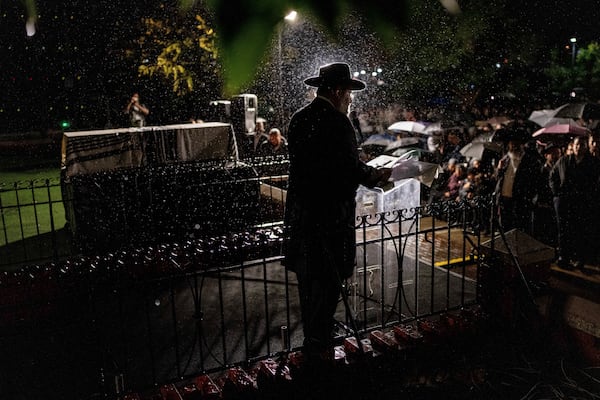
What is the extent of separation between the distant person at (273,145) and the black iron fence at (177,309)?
521 cm

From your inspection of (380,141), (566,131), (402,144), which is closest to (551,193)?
(566,131)

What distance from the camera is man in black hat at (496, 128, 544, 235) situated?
26.4ft

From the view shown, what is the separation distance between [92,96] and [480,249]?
1116 inches

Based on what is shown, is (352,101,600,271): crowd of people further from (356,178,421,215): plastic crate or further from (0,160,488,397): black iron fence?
(0,160,488,397): black iron fence

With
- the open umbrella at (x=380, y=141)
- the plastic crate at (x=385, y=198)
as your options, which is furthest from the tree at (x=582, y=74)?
the plastic crate at (x=385, y=198)

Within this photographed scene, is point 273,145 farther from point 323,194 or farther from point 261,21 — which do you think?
point 261,21

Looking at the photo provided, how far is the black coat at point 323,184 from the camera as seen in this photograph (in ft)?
12.1

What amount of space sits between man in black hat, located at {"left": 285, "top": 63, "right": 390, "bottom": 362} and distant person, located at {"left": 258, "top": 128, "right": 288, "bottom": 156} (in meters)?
8.03

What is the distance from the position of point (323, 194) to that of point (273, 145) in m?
8.53

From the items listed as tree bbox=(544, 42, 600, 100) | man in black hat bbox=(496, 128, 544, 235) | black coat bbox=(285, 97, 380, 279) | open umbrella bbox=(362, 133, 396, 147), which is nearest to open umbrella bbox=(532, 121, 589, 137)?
man in black hat bbox=(496, 128, 544, 235)

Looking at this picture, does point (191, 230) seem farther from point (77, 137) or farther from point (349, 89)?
point (349, 89)

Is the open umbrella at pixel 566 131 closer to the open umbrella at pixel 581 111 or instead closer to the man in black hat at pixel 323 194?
the open umbrella at pixel 581 111

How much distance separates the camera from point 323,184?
3781 millimetres

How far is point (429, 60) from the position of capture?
23797mm
